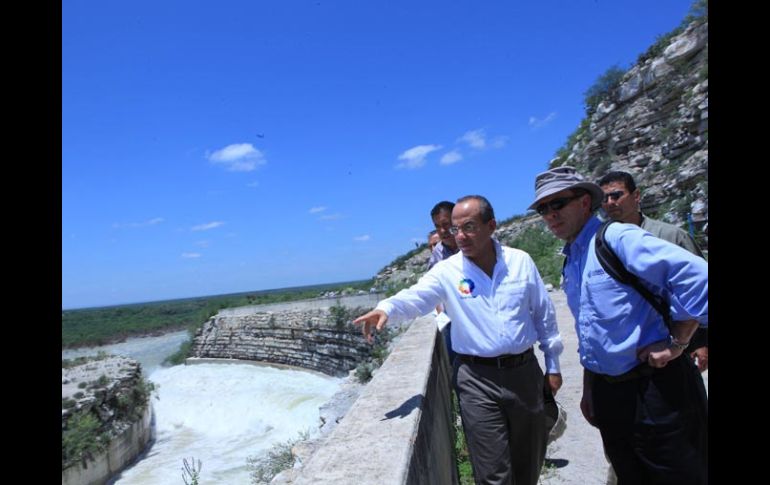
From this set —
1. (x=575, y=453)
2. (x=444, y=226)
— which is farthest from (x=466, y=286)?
(x=575, y=453)

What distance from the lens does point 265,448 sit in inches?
560

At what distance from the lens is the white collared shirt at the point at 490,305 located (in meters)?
2.49

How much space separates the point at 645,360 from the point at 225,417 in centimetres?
2021

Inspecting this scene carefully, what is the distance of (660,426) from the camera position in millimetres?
1767

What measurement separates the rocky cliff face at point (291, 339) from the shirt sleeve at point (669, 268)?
52.7ft

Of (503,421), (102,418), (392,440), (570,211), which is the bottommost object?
(102,418)

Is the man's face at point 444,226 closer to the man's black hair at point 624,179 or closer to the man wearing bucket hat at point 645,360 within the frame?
the man's black hair at point 624,179

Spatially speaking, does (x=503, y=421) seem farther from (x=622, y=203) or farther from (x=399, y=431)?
(x=622, y=203)

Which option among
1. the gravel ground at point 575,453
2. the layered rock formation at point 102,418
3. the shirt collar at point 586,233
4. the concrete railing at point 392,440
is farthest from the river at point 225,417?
the shirt collar at point 586,233
